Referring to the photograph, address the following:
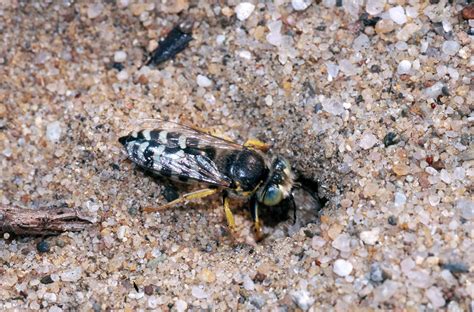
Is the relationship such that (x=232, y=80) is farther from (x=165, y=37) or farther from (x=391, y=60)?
(x=391, y=60)

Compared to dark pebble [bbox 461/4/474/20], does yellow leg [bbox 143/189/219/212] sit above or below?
below

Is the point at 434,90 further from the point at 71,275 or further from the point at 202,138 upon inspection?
the point at 71,275

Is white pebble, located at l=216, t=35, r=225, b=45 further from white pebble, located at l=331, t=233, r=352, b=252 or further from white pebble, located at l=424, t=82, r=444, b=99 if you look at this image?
white pebble, located at l=331, t=233, r=352, b=252

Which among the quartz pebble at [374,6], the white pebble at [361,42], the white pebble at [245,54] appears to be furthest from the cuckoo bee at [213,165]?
the quartz pebble at [374,6]

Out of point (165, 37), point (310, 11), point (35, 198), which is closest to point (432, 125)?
point (310, 11)

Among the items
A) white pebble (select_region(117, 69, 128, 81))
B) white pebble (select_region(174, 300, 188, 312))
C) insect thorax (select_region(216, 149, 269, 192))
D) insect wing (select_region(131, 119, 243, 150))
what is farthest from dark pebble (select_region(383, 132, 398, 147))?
white pebble (select_region(117, 69, 128, 81))
